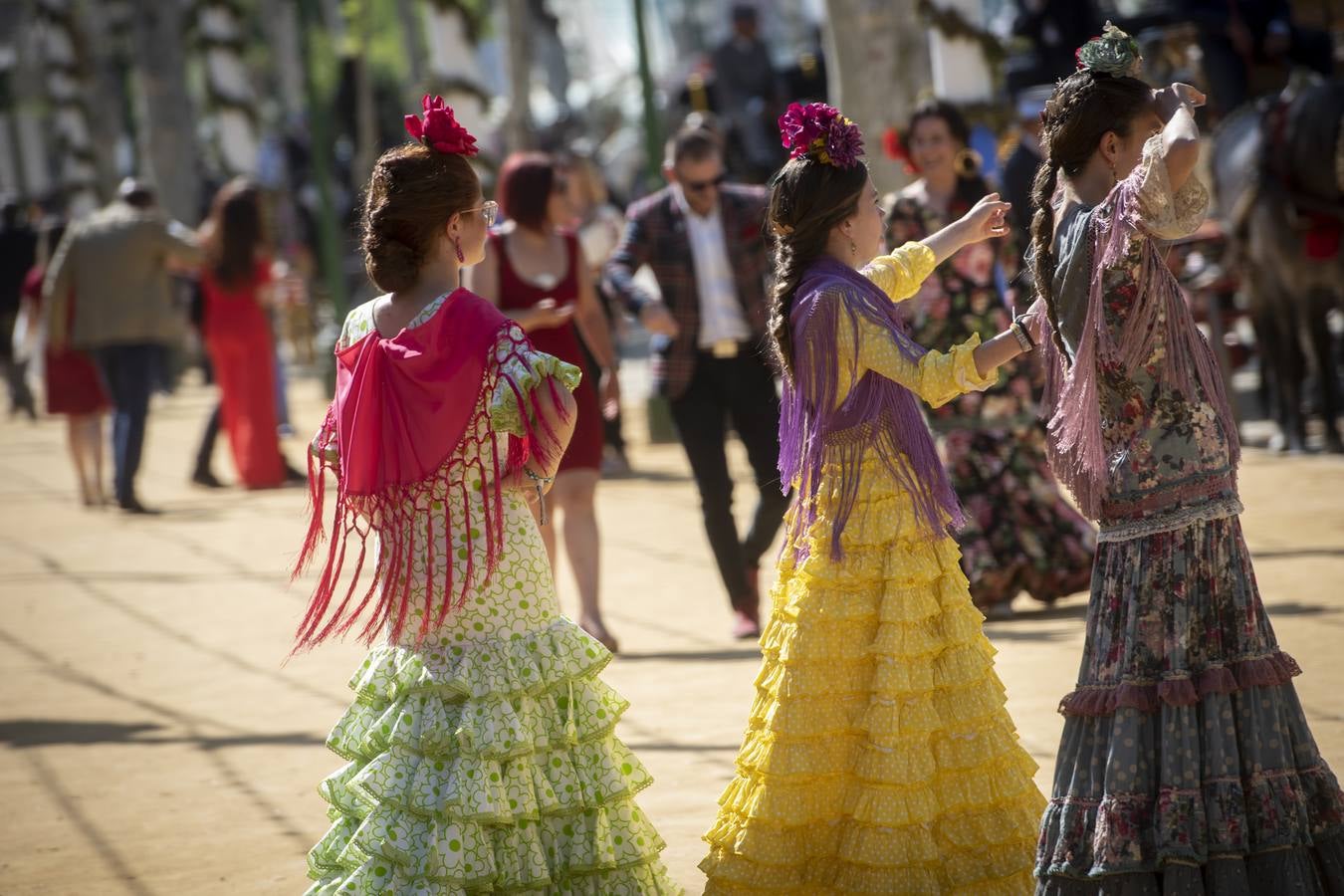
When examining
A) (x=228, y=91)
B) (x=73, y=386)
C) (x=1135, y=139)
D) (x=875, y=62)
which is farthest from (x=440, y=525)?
(x=228, y=91)

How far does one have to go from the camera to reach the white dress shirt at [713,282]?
25.3 feet

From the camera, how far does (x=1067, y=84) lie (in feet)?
13.1

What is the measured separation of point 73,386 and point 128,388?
71 centimetres

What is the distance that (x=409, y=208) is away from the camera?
4191mm

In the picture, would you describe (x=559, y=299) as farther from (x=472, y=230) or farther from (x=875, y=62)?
(x=875, y=62)

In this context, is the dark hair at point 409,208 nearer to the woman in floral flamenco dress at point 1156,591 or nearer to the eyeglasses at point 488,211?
the eyeglasses at point 488,211

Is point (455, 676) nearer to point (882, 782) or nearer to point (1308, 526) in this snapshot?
point (882, 782)

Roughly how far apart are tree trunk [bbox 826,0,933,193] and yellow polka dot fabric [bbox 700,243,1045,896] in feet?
26.1

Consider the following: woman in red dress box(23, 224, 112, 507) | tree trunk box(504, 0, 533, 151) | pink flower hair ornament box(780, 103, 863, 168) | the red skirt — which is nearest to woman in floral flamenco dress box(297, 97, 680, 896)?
pink flower hair ornament box(780, 103, 863, 168)

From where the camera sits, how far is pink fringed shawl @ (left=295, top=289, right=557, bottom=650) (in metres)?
4.14

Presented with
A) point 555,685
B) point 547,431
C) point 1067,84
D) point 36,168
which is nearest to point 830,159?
point 1067,84

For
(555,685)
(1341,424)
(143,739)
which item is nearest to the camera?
(555,685)

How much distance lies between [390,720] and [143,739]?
10.0ft

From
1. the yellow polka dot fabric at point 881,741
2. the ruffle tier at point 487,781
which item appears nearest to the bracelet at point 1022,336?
the yellow polka dot fabric at point 881,741
